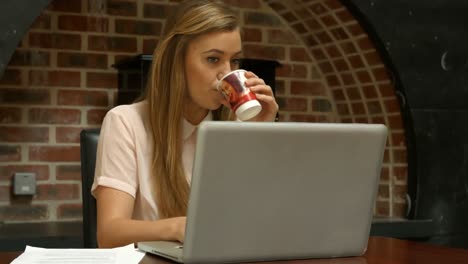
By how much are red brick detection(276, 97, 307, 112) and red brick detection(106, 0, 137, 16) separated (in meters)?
0.74

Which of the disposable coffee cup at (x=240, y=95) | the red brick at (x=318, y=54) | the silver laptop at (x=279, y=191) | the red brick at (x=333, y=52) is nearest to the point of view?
the silver laptop at (x=279, y=191)

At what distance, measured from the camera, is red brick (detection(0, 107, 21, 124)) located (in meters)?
2.88

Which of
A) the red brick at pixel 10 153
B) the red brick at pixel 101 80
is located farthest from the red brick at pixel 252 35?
the red brick at pixel 10 153

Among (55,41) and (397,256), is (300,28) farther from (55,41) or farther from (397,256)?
(397,256)

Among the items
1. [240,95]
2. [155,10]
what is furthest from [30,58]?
[240,95]

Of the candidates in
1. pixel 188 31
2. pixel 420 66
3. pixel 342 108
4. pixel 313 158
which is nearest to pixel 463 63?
pixel 420 66

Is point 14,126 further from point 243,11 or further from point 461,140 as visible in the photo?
point 461,140

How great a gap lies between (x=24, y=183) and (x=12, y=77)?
41 cm

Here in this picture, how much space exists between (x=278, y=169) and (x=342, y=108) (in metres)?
2.28

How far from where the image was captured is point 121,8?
3.05 metres

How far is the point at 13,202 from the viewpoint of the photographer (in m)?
2.91

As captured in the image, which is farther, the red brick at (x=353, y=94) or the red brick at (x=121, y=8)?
the red brick at (x=353, y=94)

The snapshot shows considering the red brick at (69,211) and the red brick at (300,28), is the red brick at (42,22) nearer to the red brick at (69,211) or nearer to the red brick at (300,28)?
the red brick at (69,211)

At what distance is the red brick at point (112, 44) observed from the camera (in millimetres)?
3016
